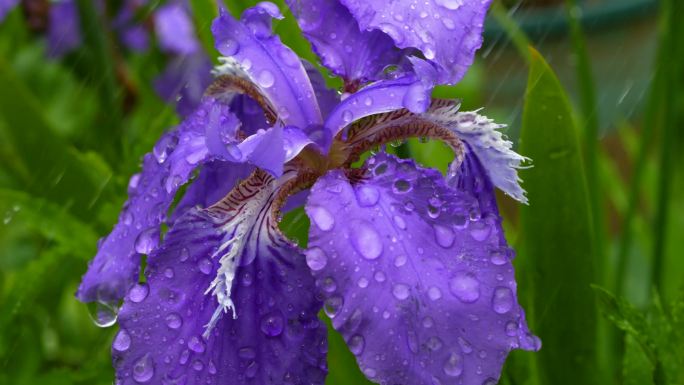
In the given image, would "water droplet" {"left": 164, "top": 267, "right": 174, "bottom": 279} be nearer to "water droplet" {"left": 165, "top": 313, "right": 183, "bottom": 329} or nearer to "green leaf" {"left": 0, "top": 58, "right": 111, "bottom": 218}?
"water droplet" {"left": 165, "top": 313, "right": 183, "bottom": 329}

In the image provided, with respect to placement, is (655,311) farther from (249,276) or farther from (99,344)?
(99,344)

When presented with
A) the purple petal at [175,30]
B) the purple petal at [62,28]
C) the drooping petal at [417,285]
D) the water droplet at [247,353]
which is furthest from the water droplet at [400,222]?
the purple petal at [62,28]

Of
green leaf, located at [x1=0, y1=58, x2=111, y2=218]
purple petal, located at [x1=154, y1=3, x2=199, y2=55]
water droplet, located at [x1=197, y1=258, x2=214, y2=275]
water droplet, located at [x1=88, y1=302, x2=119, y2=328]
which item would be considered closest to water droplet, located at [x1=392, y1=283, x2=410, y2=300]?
water droplet, located at [x1=197, y1=258, x2=214, y2=275]

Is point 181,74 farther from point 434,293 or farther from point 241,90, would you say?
point 434,293

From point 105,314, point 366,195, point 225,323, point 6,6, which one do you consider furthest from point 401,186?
point 6,6

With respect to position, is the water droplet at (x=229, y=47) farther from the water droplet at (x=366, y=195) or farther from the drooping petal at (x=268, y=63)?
the water droplet at (x=366, y=195)
